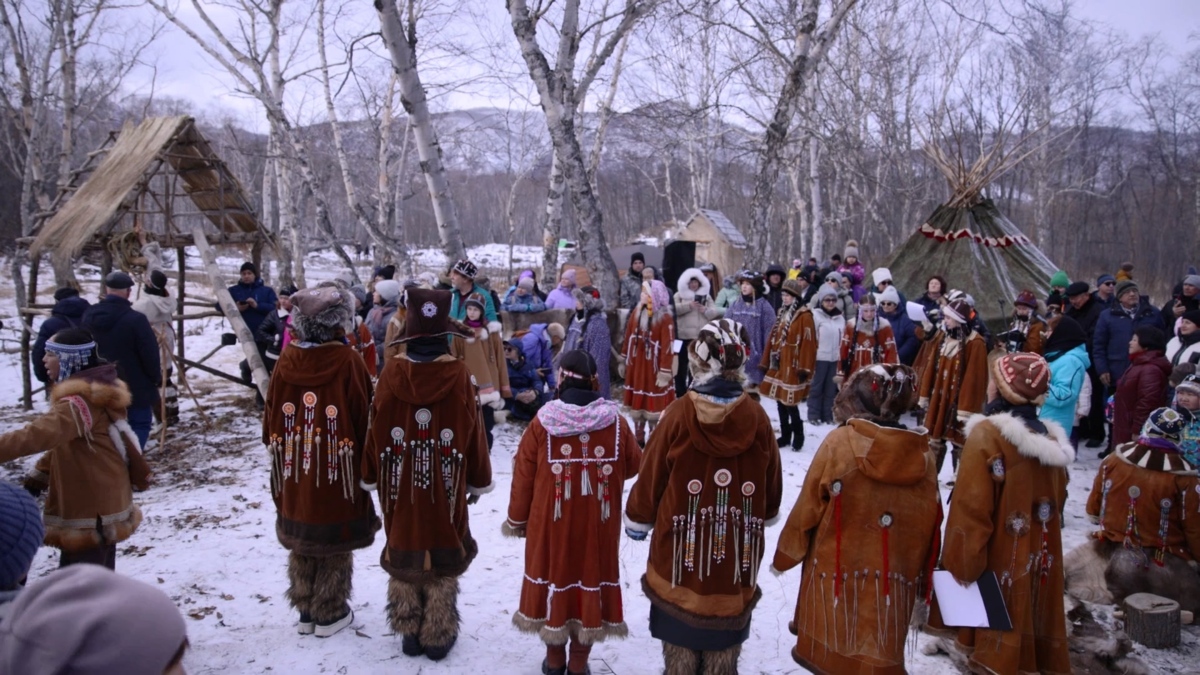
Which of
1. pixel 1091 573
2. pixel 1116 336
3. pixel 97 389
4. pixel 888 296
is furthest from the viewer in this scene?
pixel 888 296

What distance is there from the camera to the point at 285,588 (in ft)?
15.1

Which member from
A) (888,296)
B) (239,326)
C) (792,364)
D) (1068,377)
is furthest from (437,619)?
(888,296)

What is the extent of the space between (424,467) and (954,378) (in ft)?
15.2

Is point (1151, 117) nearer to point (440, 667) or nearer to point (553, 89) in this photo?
point (553, 89)

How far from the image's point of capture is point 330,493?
383 centimetres

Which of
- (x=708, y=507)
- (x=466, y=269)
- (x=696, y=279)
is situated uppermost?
(x=466, y=269)

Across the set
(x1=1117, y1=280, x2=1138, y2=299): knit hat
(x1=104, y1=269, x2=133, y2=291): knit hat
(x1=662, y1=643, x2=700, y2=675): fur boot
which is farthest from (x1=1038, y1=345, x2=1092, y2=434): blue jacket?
(x1=104, y1=269, x2=133, y2=291): knit hat

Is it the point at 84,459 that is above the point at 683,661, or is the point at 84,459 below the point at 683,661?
above

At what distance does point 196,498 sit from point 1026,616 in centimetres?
609

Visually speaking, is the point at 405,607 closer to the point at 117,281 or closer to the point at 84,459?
the point at 84,459

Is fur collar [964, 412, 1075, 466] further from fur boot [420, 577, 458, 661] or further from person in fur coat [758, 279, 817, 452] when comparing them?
person in fur coat [758, 279, 817, 452]

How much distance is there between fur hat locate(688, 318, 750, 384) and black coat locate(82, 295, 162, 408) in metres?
5.21

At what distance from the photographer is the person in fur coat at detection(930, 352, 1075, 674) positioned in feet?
10.4

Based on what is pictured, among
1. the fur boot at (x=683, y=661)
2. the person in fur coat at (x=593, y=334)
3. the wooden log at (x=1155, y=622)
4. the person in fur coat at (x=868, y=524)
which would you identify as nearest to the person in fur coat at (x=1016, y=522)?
the person in fur coat at (x=868, y=524)
